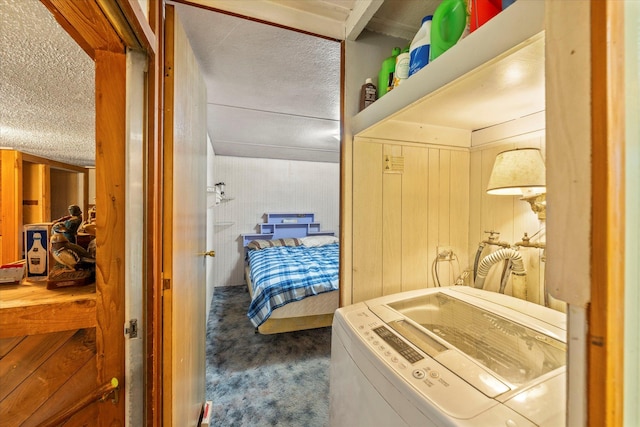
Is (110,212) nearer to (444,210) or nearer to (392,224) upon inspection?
→ (392,224)

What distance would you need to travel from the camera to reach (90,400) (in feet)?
2.29

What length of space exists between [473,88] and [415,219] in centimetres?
72

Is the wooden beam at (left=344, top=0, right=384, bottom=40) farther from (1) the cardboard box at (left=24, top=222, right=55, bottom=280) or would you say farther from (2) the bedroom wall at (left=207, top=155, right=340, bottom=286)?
(2) the bedroom wall at (left=207, top=155, right=340, bottom=286)

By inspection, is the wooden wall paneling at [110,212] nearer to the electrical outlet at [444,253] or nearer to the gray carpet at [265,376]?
the gray carpet at [265,376]

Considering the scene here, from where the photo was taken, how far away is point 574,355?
27 centimetres

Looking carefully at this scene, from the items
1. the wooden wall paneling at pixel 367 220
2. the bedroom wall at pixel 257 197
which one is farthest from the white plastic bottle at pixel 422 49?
the bedroom wall at pixel 257 197

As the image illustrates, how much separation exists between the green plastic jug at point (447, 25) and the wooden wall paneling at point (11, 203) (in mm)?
4148

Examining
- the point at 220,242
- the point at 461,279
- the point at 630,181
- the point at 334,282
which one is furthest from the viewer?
the point at 220,242

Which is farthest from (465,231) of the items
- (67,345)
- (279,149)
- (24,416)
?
(279,149)

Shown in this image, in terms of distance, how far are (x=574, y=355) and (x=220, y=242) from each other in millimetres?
4357

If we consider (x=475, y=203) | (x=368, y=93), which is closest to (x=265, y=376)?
(x=475, y=203)

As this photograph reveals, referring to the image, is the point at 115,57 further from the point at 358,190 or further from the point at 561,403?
the point at 561,403

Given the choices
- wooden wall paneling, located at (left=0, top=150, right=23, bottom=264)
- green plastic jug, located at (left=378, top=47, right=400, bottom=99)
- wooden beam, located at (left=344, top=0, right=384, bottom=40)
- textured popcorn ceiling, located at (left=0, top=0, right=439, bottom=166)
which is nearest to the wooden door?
textured popcorn ceiling, located at (left=0, top=0, right=439, bottom=166)

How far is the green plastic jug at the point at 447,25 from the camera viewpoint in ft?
2.60
